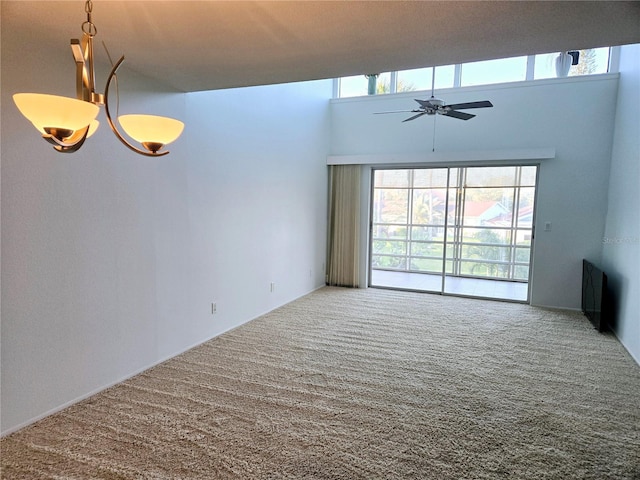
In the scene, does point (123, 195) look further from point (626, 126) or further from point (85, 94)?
point (626, 126)

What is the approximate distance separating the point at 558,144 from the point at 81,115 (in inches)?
237

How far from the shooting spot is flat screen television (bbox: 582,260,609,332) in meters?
4.47

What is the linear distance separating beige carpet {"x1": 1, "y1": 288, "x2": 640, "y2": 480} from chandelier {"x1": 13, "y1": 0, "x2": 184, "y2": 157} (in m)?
1.73

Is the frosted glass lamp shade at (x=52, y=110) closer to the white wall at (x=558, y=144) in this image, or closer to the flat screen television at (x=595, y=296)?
the flat screen television at (x=595, y=296)

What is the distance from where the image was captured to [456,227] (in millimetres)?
7676

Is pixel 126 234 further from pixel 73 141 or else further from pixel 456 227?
pixel 456 227

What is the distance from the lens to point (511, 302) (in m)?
6.02

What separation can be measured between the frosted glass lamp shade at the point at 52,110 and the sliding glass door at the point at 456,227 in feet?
20.0

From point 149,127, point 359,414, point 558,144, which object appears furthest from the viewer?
point 558,144

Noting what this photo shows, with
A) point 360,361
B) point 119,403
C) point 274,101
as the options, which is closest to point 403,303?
point 360,361

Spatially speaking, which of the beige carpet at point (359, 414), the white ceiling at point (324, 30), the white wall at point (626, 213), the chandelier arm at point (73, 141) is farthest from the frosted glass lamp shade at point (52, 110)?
the white wall at point (626, 213)

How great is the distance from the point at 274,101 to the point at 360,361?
340cm

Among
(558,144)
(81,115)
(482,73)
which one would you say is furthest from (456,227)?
(81,115)

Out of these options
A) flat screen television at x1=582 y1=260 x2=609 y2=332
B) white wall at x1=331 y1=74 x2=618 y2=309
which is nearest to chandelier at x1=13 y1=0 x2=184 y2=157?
flat screen television at x1=582 y1=260 x2=609 y2=332
